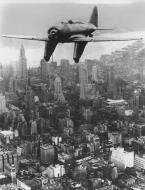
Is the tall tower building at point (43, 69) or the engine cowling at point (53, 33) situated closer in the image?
the engine cowling at point (53, 33)

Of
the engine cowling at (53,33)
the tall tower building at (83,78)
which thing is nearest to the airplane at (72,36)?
the engine cowling at (53,33)

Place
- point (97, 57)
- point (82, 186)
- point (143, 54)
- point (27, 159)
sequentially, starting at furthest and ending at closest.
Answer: point (27, 159)
point (82, 186)
point (143, 54)
point (97, 57)

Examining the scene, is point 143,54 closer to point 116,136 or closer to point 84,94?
point 84,94

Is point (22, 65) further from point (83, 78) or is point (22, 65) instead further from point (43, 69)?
point (83, 78)

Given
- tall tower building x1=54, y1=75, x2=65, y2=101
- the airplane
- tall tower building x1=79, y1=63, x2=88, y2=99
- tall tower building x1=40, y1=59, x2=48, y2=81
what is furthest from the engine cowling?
tall tower building x1=54, y1=75, x2=65, y2=101

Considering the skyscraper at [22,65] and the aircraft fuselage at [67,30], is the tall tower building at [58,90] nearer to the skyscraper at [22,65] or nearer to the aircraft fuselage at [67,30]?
the skyscraper at [22,65]

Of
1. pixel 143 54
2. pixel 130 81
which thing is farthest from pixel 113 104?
pixel 143 54

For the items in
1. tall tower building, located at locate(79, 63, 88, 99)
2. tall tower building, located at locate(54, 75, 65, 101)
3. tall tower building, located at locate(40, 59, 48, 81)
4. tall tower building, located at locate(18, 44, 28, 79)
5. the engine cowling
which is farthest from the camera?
tall tower building, located at locate(54, 75, 65, 101)

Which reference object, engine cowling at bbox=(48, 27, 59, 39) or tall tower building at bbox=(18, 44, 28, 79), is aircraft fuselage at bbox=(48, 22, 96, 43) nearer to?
engine cowling at bbox=(48, 27, 59, 39)
